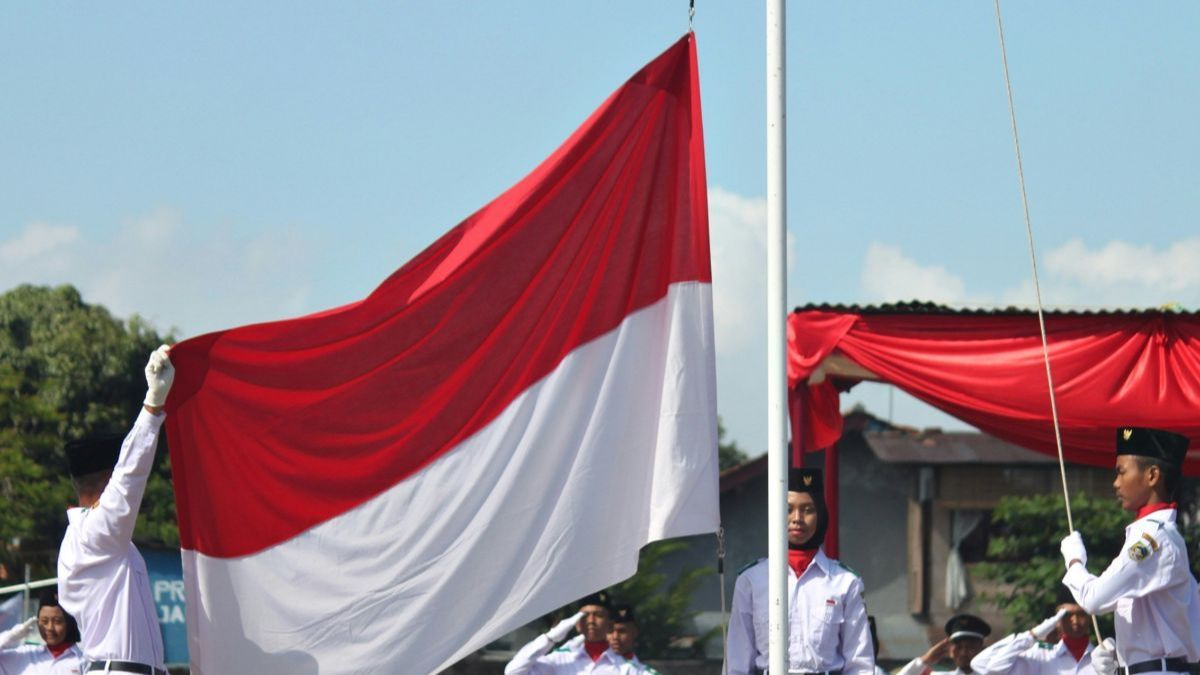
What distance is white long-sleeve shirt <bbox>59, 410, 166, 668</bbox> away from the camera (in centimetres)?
670

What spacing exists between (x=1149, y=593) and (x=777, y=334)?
6.13 feet

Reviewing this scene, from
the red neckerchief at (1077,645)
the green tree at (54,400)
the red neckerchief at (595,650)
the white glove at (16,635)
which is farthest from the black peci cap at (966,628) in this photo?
the green tree at (54,400)

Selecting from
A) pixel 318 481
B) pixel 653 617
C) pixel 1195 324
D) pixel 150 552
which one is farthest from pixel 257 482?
pixel 653 617

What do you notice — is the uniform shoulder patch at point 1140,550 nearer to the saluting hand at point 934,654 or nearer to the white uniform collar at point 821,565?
the white uniform collar at point 821,565

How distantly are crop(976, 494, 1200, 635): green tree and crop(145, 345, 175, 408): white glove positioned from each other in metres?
14.6

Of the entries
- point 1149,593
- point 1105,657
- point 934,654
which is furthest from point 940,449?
point 1149,593

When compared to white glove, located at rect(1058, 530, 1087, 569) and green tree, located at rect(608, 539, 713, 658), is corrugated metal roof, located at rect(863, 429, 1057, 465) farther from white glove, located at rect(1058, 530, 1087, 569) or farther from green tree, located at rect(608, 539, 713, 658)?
white glove, located at rect(1058, 530, 1087, 569)

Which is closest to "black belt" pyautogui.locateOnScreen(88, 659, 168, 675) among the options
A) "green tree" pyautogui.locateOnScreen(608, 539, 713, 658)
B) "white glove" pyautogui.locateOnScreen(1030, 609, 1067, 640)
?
"white glove" pyautogui.locateOnScreen(1030, 609, 1067, 640)

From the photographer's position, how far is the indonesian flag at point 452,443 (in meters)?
6.38

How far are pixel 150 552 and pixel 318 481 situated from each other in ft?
25.2

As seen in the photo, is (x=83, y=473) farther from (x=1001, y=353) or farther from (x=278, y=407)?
(x=1001, y=353)

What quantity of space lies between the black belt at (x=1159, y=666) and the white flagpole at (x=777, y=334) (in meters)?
1.63

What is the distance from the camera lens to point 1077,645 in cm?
1127

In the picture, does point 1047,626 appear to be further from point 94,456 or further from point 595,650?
point 94,456
